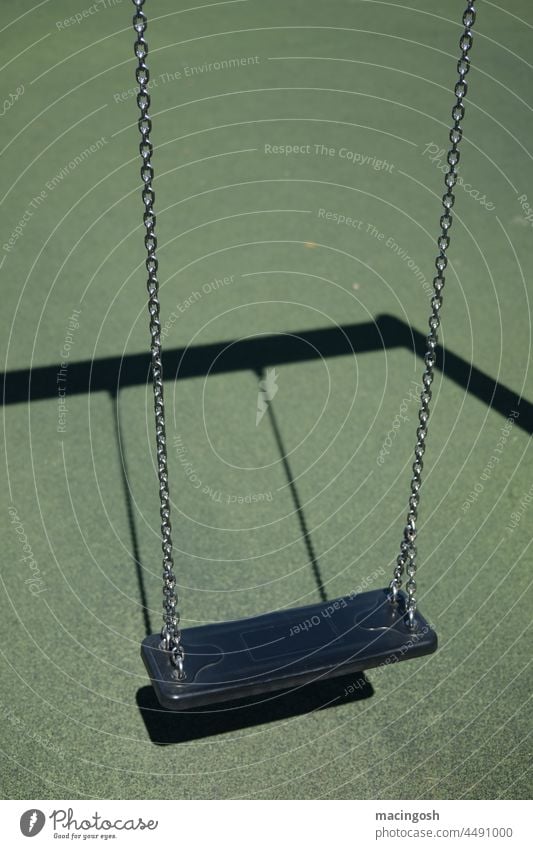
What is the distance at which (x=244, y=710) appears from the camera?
2344 mm

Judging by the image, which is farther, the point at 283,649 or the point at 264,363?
the point at 264,363

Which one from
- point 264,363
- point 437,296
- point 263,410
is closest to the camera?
point 437,296

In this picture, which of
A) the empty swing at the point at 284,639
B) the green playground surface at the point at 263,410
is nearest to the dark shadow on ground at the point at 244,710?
the green playground surface at the point at 263,410

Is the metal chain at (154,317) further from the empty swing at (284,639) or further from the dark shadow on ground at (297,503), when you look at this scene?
the dark shadow on ground at (297,503)

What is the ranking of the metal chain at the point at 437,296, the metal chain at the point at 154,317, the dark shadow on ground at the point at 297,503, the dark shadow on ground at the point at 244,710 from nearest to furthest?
the metal chain at the point at 154,317 → the metal chain at the point at 437,296 → the dark shadow on ground at the point at 244,710 → the dark shadow on ground at the point at 297,503

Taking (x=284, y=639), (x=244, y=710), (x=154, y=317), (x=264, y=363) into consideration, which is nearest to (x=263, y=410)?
(x=264, y=363)

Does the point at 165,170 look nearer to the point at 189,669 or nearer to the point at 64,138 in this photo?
the point at 64,138

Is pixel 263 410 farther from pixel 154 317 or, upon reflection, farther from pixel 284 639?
pixel 154 317

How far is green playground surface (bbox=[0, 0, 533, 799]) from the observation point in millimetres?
2287

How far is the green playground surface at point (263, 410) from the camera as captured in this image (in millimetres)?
2287

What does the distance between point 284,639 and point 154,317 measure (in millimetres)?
751

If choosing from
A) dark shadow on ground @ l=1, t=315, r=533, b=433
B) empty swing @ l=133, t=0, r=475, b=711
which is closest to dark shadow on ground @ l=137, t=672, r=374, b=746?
empty swing @ l=133, t=0, r=475, b=711

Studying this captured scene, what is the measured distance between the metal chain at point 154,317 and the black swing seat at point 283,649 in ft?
0.16

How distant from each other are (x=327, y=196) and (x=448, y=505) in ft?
7.76
